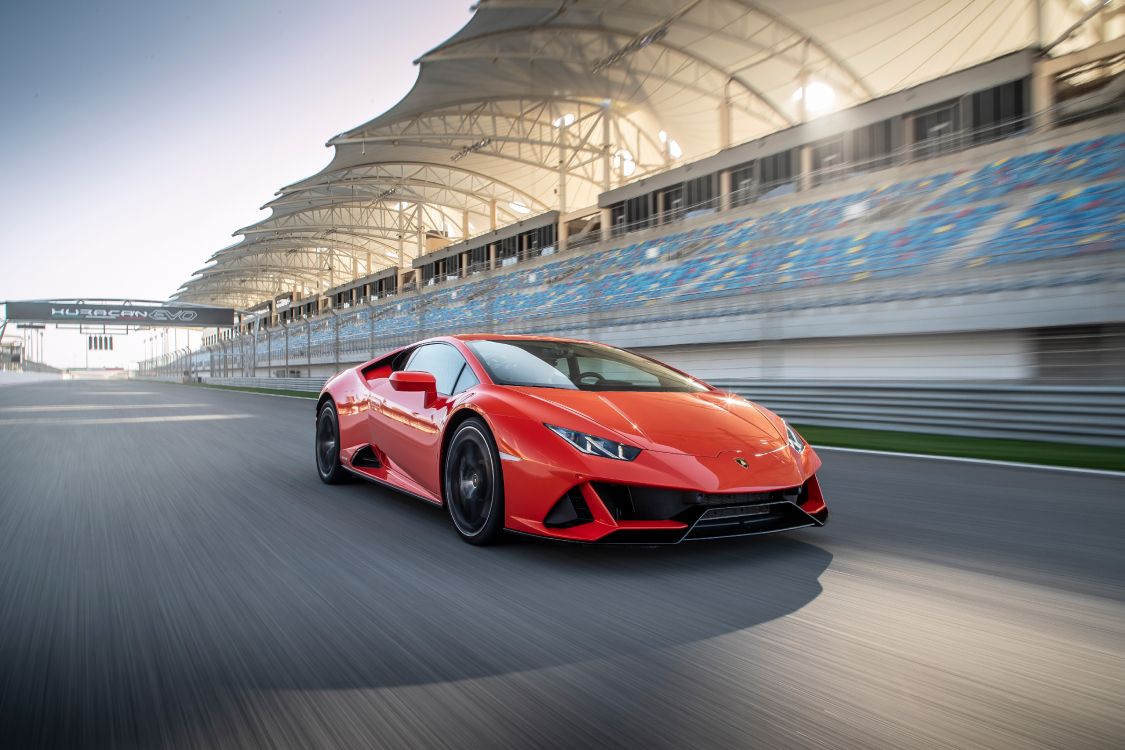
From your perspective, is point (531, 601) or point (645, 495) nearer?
point (531, 601)

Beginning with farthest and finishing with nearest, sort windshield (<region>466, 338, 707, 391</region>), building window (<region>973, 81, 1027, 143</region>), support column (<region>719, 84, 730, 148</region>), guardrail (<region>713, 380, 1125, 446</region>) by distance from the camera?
support column (<region>719, 84, 730, 148</region>), building window (<region>973, 81, 1027, 143</region>), guardrail (<region>713, 380, 1125, 446</region>), windshield (<region>466, 338, 707, 391</region>)

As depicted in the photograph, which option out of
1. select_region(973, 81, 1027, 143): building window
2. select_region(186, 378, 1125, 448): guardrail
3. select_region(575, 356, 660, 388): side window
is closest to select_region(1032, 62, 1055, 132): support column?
select_region(973, 81, 1027, 143): building window

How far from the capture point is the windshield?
4.08 m

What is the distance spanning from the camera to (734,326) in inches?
589

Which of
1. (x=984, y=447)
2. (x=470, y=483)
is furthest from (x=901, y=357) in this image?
(x=470, y=483)

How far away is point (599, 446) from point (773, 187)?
15.0 meters

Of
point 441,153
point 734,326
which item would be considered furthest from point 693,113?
point 734,326

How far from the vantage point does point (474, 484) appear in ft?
12.3

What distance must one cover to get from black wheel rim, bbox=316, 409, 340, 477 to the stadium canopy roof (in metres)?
18.7

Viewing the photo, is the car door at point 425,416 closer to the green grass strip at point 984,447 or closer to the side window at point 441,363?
the side window at point 441,363

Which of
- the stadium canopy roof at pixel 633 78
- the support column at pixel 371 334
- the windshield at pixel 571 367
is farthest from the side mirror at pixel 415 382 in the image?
the support column at pixel 371 334

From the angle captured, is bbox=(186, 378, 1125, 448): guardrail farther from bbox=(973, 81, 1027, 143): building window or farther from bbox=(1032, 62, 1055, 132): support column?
bbox=(1032, 62, 1055, 132): support column

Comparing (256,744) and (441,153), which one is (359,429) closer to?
(256,744)

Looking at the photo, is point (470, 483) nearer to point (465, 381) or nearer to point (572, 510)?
point (465, 381)
